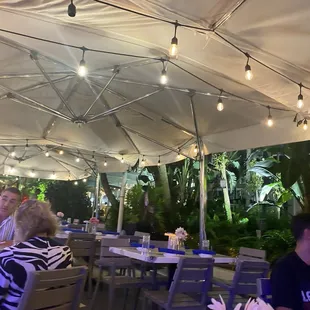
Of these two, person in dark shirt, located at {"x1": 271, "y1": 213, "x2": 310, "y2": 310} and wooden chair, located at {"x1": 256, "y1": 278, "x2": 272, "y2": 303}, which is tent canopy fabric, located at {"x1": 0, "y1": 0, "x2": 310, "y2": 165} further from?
wooden chair, located at {"x1": 256, "y1": 278, "x2": 272, "y2": 303}

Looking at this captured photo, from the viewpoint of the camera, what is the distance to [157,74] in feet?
16.6

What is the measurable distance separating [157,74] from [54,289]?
3639mm

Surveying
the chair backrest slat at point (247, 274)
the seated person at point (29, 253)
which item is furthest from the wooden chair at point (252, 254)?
the seated person at point (29, 253)

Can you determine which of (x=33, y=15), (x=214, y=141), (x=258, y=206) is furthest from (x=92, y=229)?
(x=258, y=206)

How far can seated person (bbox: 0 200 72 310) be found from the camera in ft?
6.41

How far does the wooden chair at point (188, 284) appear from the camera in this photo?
354cm

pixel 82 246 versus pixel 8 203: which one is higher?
pixel 8 203

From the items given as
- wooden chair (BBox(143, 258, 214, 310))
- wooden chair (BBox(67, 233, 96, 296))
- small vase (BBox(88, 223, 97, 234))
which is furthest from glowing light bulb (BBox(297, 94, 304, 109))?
small vase (BBox(88, 223, 97, 234))

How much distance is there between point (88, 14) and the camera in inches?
125

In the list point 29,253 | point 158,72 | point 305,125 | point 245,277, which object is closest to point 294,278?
point 29,253

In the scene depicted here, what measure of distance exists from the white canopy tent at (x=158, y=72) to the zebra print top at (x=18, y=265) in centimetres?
187

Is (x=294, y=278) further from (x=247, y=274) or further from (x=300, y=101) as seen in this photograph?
(x=300, y=101)

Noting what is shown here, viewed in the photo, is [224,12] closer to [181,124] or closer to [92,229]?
[181,124]

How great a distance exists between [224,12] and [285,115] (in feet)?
8.46
